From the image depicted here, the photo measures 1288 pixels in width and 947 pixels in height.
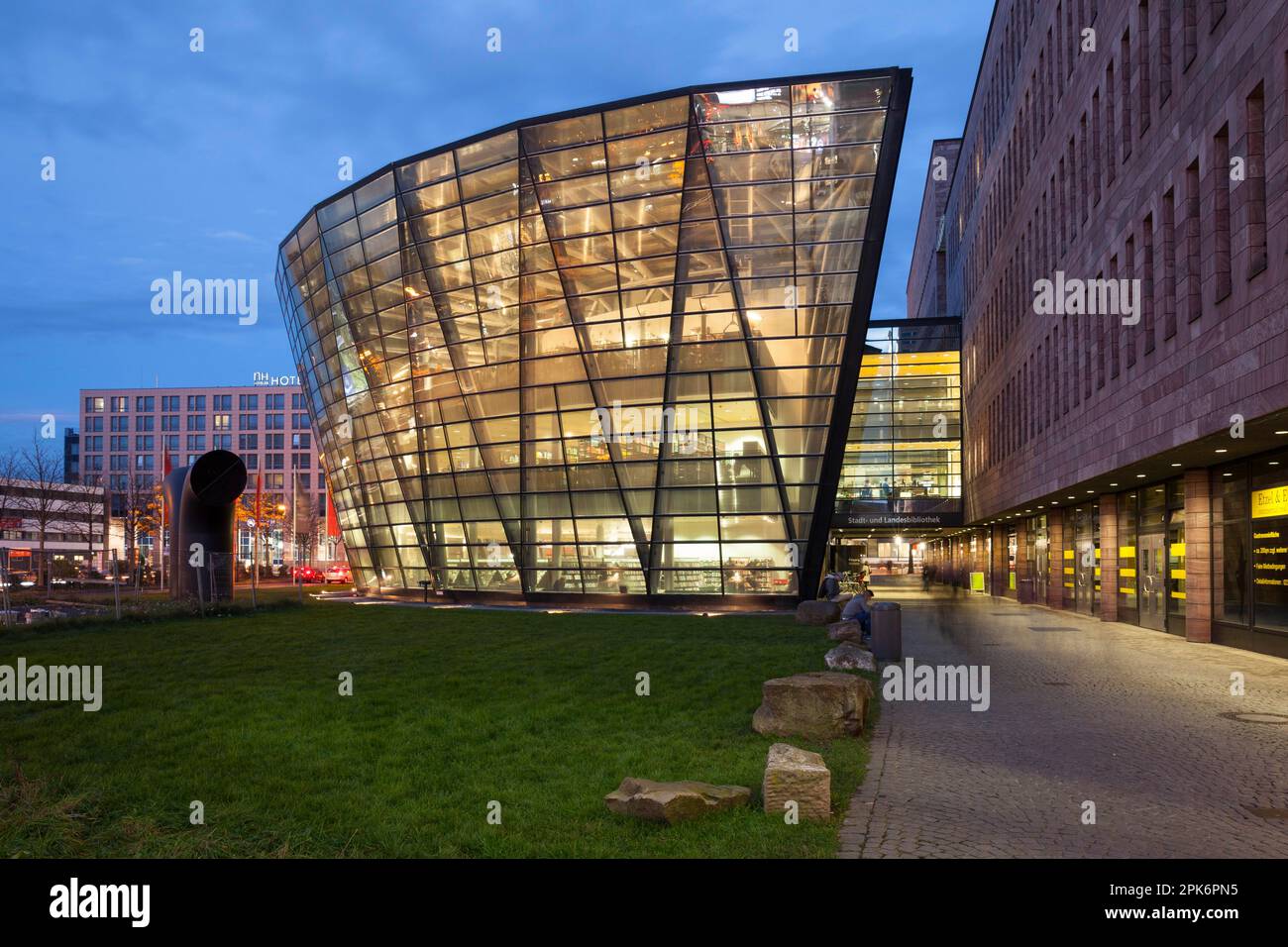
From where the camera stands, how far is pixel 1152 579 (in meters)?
30.2

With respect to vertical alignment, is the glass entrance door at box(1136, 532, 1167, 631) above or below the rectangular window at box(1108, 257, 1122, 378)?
below

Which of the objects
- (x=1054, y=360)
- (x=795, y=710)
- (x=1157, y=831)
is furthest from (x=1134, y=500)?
(x=1157, y=831)

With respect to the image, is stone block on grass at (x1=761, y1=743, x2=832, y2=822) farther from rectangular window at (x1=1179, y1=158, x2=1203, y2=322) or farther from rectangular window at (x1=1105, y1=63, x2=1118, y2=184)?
rectangular window at (x1=1105, y1=63, x2=1118, y2=184)

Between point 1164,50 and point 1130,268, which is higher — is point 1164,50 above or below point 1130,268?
above

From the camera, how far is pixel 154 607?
105ft

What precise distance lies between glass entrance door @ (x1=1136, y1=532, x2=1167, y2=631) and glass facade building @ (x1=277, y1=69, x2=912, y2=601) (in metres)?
9.77

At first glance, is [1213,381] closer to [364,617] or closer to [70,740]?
[70,740]

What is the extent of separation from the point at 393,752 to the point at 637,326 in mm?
26960

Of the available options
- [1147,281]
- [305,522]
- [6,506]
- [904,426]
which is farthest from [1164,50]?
[305,522]

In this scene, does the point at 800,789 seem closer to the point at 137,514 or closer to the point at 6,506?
the point at 137,514

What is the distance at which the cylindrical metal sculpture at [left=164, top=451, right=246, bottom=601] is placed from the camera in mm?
36094

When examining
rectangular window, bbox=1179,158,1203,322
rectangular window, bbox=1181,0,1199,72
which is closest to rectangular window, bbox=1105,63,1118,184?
rectangular window, bbox=1181,0,1199,72

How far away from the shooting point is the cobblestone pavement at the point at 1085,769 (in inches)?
305

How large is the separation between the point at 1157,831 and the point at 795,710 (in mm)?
4676
